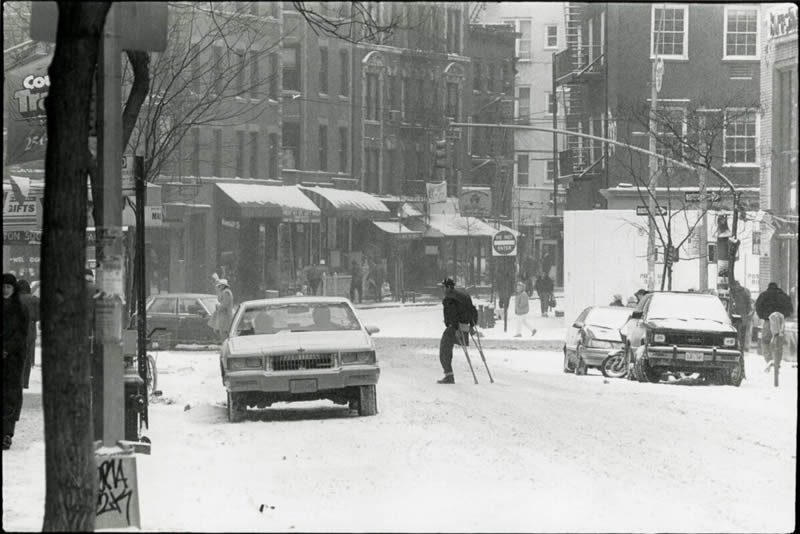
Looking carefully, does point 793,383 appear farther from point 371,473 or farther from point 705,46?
Result: point 371,473

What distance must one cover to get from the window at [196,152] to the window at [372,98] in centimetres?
416

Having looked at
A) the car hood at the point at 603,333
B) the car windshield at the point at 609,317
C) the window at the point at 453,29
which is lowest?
the car hood at the point at 603,333

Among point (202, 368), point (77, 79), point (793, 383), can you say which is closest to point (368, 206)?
point (202, 368)

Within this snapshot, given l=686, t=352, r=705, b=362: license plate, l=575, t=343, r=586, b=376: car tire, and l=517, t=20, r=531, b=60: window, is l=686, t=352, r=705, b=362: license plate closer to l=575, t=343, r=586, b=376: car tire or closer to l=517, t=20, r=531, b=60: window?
l=575, t=343, r=586, b=376: car tire

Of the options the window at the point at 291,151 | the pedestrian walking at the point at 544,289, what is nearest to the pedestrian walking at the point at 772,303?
the window at the point at 291,151

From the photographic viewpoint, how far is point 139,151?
2875 cm

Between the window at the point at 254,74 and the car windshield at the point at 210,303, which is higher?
the window at the point at 254,74

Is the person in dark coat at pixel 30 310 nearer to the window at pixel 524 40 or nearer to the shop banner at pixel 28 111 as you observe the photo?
the shop banner at pixel 28 111

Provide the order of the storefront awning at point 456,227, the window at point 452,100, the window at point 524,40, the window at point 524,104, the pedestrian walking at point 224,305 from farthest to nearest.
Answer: the window at point 524,104
the window at point 524,40
the storefront awning at point 456,227
the window at point 452,100
the pedestrian walking at point 224,305

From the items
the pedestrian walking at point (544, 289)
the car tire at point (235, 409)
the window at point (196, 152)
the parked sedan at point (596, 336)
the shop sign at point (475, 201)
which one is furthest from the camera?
the pedestrian walking at point (544, 289)

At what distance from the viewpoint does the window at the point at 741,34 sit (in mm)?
33372

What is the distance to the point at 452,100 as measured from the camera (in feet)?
89.1

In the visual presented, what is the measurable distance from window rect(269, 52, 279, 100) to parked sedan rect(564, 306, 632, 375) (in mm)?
7876

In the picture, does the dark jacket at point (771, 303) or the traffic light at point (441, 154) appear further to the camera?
the traffic light at point (441, 154)
